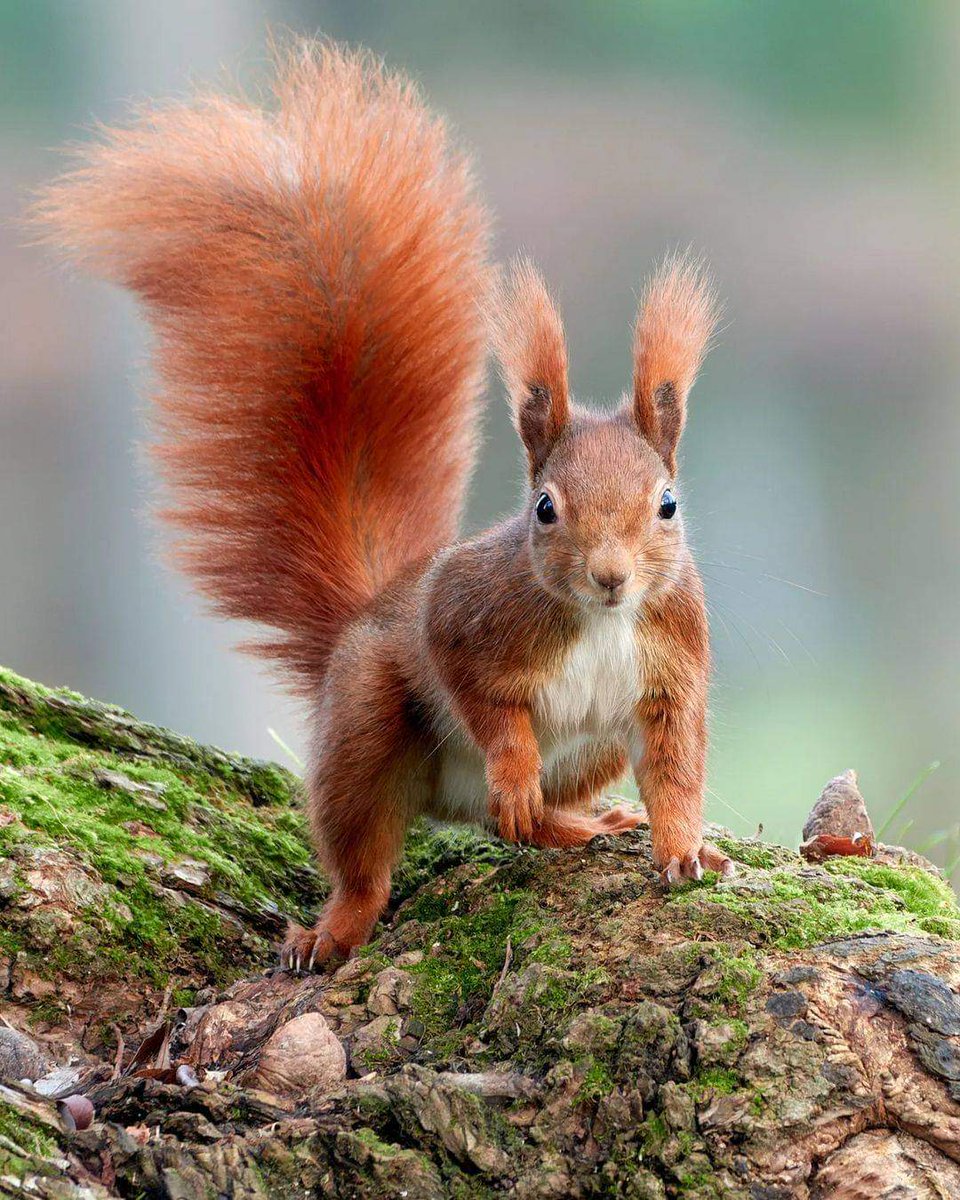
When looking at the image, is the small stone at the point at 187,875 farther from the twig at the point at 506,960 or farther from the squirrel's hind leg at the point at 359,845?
the twig at the point at 506,960

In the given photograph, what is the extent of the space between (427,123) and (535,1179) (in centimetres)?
147

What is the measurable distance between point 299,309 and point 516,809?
0.82 m

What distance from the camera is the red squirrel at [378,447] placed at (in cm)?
141

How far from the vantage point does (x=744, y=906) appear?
3.82ft

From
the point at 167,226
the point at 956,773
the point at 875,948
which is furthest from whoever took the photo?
the point at 956,773

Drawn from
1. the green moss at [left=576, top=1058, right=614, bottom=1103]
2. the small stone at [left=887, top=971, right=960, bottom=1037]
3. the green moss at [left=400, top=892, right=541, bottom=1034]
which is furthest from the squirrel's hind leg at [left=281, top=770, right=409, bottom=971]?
the small stone at [left=887, top=971, right=960, bottom=1037]

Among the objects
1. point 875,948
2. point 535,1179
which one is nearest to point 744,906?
point 875,948

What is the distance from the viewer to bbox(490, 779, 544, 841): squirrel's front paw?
1.35m

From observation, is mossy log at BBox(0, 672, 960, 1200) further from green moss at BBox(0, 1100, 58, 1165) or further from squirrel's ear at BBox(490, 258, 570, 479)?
squirrel's ear at BBox(490, 258, 570, 479)

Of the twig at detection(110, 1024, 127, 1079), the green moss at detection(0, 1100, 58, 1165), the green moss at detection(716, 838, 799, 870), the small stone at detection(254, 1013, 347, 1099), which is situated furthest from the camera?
the green moss at detection(716, 838, 799, 870)

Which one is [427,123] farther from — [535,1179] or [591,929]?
[535,1179]

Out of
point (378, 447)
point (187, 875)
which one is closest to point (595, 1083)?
point (187, 875)

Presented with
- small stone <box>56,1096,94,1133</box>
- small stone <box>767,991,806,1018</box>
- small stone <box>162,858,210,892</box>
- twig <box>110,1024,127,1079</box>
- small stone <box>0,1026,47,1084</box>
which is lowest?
small stone <box>56,1096,94,1133</box>

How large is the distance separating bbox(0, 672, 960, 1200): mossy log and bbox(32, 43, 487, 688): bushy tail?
0.46m
